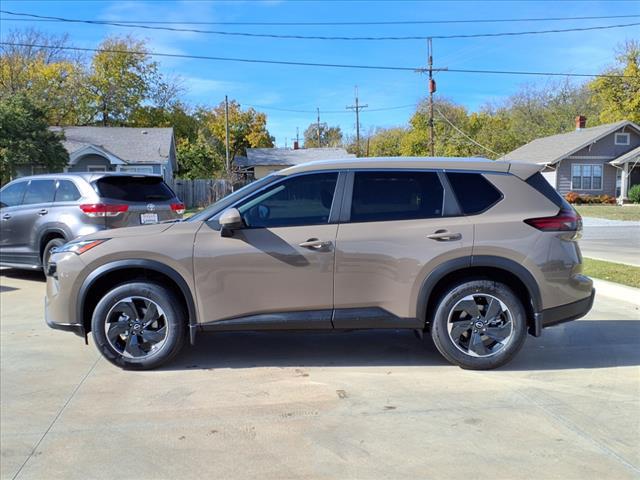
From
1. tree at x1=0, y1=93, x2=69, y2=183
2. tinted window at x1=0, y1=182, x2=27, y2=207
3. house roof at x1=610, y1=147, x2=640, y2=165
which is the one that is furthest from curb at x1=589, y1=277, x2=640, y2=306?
house roof at x1=610, y1=147, x2=640, y2=165

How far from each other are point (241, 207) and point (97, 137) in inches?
1235

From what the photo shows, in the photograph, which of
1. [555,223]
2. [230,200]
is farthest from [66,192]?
[555,223]

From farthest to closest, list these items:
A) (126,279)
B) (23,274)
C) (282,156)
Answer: (282,156)
(23,274)
(126,279)

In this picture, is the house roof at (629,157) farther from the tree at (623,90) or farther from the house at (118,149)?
the house at (118,149)

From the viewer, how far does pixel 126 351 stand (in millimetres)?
4645

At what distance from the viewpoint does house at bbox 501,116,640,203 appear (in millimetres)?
36219

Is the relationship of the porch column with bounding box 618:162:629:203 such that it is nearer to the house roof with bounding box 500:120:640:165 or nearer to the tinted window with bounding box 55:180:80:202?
the house roof with bounding box 500:120:640:165

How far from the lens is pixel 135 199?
8.47 meters

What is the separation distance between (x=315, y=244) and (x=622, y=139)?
39.6m

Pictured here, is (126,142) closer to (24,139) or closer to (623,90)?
(24,139)

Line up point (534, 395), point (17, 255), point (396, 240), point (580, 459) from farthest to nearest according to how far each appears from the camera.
→ point (17, 255) → point (396, 240) → point (534, 395) → point (580, 459)

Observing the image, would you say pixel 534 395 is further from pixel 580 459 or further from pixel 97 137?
pixel 97 137

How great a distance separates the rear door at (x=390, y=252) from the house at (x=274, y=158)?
158 feet

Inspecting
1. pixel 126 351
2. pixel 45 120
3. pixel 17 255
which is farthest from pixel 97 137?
pixel 126 351
